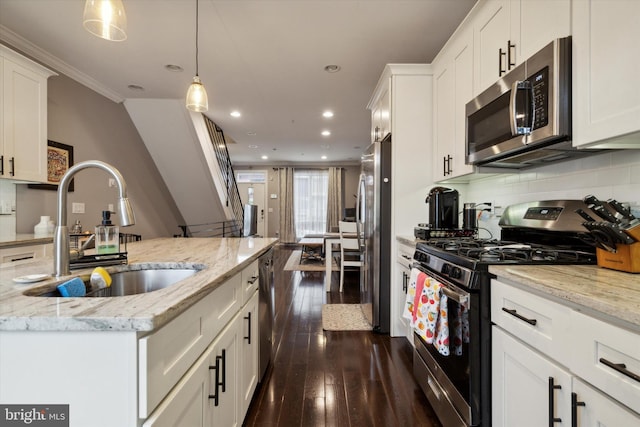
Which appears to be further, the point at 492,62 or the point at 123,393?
the point at 492,62

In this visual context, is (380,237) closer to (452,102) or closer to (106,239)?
(452,102)

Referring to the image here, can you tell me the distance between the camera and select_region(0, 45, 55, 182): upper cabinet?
8.45 feet

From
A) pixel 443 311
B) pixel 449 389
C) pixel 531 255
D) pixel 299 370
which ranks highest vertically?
pixel 531 255

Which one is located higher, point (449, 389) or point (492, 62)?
point (492, 62)

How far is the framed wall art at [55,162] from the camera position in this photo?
3.28 metres

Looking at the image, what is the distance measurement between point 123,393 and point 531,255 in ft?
5.26

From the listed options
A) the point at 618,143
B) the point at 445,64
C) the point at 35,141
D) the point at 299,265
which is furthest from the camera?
the point at 299,265

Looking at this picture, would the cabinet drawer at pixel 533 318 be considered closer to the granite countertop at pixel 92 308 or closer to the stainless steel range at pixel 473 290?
the stainless steel range at pixel 473 290

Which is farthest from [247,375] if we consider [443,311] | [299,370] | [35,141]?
[35,141]

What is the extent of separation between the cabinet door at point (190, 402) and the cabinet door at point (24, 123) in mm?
2899

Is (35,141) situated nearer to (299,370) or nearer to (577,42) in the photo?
(299,370)

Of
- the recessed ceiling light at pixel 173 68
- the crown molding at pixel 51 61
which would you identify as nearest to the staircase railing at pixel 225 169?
the crown molding at pixel 51 61

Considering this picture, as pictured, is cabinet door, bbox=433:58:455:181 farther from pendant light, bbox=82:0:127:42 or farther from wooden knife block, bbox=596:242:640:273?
pendant light, bbox=82:0:127:42

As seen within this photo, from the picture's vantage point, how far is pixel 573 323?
2.90 ft
